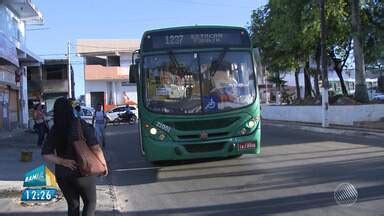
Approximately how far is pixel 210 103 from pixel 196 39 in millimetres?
1606

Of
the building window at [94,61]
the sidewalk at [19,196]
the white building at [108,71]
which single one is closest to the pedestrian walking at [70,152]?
the sidewalk at [19,196]

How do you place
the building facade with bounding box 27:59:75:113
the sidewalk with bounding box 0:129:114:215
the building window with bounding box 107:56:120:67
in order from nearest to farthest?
the sidewalk with bounding box 0:129:114:215 → the building facade with bounding box 27:59:75:113 → the building window with bounding box 107:56:120:67

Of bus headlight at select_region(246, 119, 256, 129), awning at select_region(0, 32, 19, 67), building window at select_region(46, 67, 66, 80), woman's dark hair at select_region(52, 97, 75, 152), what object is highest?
building window at select_region(46, 67, 66, 80)

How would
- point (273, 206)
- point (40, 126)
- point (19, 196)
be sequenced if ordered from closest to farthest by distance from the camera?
point (273, 206) < point (19, 196) < point (40, 126)

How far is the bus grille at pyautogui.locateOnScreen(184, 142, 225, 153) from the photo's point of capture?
1373 centimetres

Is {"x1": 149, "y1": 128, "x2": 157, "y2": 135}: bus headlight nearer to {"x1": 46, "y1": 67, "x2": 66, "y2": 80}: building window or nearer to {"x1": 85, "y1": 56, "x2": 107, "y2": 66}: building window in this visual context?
{"x1": 46, "y1": 67, "x2": 66, "y2": 80}: building window

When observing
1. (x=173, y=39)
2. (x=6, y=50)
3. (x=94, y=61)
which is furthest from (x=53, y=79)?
(x=173, y=39)

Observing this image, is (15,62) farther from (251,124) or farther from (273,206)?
(273,206)

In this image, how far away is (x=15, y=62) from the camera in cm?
2914

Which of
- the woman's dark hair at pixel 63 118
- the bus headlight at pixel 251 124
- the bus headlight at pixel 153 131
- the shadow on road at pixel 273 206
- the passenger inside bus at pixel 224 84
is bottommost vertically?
the shadow on road at pixel 273 206

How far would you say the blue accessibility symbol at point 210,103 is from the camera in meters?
13.9

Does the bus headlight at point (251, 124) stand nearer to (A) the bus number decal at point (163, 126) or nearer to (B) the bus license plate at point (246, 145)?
(B) the bus license plate at point (246, 145)

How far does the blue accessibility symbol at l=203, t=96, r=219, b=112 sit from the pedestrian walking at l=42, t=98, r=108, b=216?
23.7 feet

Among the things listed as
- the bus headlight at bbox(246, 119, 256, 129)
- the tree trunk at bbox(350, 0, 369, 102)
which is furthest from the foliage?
the bus headlight at bbox(246, 119, 256, 129)
